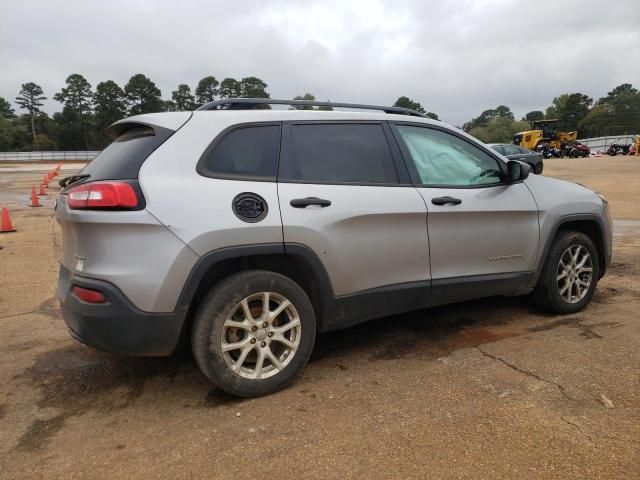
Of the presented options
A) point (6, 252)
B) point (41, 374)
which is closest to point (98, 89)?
point (6, 252)

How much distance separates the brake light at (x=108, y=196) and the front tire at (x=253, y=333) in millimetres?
670

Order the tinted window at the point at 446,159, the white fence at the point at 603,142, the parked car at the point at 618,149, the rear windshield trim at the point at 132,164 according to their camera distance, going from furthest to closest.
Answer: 1. the white fence at the point at 603,142
2. the parked car at the point at 618,149
3. the tinted window at the point at 446,159
4. the rear windshield trim at the point at 132,164

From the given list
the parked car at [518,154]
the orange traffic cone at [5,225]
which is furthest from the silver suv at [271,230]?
the parked car at [518,154]

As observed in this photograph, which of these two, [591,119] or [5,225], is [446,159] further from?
[591,119]

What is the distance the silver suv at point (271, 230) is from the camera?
8.87 ft

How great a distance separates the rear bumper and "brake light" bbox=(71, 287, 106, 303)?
0.02 meters

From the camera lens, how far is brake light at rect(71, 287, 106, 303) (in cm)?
270

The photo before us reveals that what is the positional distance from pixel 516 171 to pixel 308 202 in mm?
1875

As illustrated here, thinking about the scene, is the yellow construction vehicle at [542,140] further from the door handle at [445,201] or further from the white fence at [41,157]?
the white fence at [41,157]

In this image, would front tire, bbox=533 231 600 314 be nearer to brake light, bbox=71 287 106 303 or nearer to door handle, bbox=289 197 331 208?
door handle, bbox=289 197 331 208

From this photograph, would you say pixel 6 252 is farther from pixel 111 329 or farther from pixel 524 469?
pixel 524 469

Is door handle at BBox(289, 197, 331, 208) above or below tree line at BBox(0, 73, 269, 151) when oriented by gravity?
below

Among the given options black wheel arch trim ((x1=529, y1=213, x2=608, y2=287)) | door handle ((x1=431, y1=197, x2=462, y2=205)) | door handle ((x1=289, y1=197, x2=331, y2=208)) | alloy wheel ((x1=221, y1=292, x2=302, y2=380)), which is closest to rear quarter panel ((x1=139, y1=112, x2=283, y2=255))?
door handle ((x1=289, y1=197, x2=331, y2=208))

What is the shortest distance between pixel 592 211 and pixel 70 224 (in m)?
4.10
